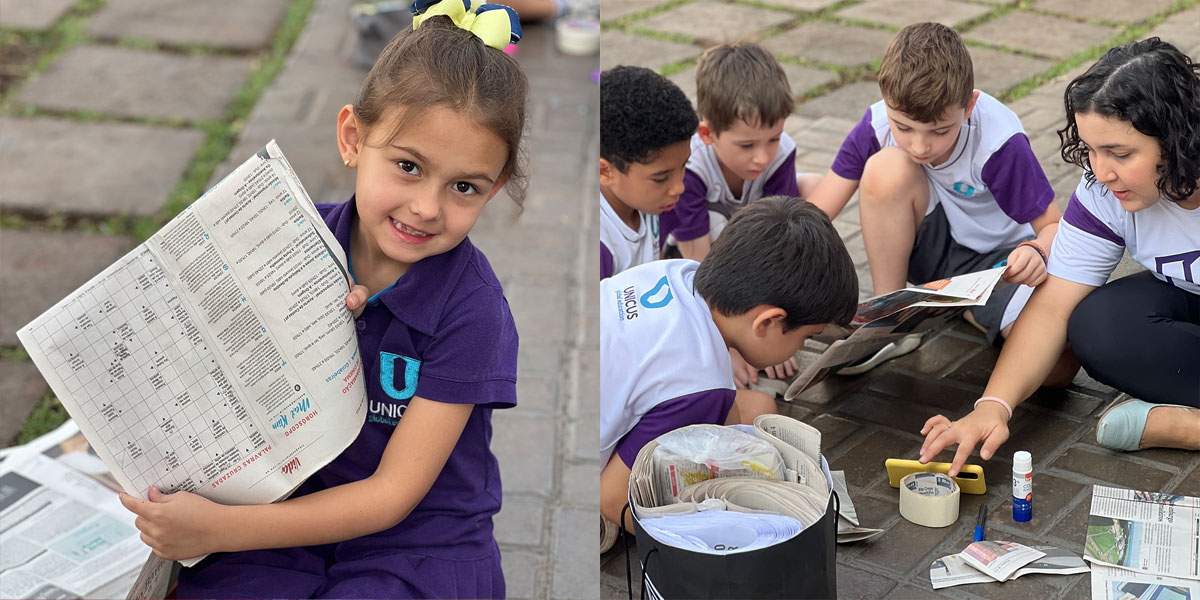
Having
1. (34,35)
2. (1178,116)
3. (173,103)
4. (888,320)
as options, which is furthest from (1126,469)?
(34,35)

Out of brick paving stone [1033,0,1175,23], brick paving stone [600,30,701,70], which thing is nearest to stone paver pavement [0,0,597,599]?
brick paving stone [600,30,701,70]

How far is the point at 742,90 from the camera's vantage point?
2586mm

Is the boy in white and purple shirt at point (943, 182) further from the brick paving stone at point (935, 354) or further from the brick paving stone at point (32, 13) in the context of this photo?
the brick paving stone at point (32, 13)

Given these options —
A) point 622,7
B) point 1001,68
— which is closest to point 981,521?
point 1001,68

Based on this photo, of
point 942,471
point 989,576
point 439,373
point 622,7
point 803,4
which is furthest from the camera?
point 622,7

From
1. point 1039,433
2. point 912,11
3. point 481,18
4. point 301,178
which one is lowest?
point 301,178

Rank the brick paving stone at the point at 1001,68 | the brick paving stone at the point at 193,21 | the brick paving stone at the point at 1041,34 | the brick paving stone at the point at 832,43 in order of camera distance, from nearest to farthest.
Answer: the brick paving stone at the point at 1001,68
the brick paving stone at the point at 1041,34
the brick paving stone at the point at 832,43
the brick paving stone at the point at 193,21

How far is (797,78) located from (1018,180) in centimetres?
200

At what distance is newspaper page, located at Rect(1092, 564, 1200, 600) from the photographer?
1.77 metres

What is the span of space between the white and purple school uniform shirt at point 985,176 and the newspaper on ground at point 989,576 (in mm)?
828

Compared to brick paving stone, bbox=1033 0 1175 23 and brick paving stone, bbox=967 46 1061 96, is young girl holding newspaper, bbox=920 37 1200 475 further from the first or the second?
brick paving stone, bbox=1033 0 1175 23

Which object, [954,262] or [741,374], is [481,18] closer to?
[741,374]

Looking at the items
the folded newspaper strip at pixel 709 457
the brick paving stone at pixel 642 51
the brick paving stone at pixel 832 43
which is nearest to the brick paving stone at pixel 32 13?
the brick paving stone at pixel 642 51

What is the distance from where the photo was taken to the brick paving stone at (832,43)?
455 centimetres
